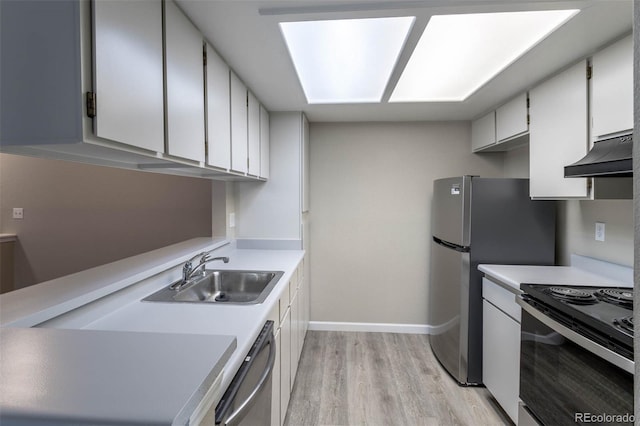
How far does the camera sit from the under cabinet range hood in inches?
50.5

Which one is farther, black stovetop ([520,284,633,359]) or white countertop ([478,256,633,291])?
white countertop ([478,256,633,291])

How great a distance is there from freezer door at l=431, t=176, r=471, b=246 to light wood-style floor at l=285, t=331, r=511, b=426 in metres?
1.09

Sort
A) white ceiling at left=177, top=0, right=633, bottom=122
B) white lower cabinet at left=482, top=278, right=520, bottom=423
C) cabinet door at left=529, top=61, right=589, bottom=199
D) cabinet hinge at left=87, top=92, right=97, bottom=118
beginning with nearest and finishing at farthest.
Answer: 1. cabinet hinge at left=87, top=92, right=97, bottom=118
2. white ceiling at left=177, top=0, right=633, bottom=122
3. cabinet door at left=529, top=61, right=589, bottom=199
4. white lower cabinet at left=482, top=278, right=520, bottom=423

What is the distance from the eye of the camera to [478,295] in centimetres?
226

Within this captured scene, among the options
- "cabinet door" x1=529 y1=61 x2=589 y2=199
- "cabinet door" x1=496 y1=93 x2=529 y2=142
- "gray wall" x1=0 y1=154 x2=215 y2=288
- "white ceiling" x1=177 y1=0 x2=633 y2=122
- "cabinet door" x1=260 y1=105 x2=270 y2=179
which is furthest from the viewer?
"gray wall" x1=0 y1=154 x2=215 y2=288

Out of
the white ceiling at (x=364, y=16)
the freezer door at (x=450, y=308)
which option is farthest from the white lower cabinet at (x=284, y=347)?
the white ceiling at (x=364, y=16)

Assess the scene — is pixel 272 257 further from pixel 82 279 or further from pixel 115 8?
pixel 115 8

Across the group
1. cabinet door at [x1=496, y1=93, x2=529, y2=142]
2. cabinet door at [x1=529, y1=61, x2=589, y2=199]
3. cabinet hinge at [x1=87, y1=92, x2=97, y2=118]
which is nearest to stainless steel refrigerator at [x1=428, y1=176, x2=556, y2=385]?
cabinet door at [x1=529, y1=61, x2=589, y2=199]

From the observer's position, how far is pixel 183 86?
1251 millimetres

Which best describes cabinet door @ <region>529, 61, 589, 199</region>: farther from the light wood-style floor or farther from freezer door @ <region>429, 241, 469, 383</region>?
the light wood-style floor

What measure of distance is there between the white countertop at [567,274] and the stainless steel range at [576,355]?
0.55ft

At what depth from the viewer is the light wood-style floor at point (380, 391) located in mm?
2004

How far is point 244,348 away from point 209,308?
0.41 meters

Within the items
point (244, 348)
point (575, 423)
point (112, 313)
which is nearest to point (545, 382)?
point (575, 423)
